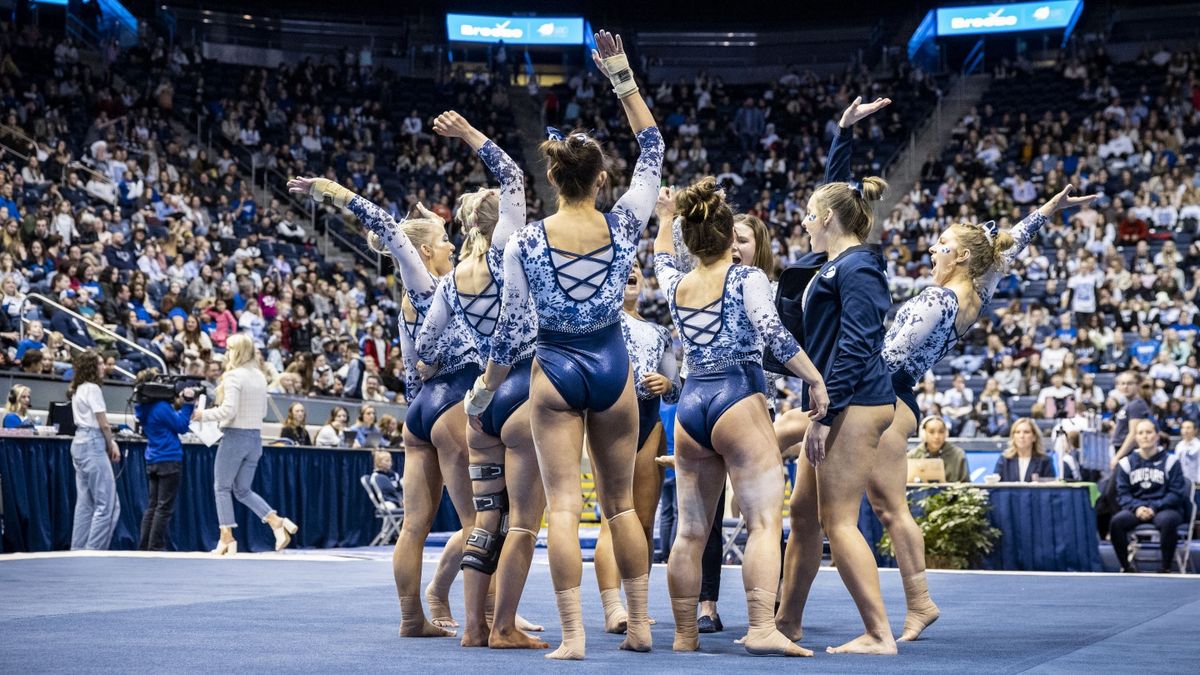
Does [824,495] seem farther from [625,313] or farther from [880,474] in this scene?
[625,313]

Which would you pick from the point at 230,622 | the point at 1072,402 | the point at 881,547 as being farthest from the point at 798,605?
the point at 1072,402

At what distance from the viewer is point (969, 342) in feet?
61.4

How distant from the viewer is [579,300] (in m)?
4.22

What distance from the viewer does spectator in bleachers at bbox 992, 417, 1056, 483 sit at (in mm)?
10594

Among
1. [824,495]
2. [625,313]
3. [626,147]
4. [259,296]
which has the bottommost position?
[824,495]

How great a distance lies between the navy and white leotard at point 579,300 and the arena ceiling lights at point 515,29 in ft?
82.1

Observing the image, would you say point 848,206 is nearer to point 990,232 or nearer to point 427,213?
point 990,232

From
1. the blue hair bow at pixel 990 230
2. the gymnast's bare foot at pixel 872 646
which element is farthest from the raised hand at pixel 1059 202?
the gymnast's bare foot at pixel 872 646

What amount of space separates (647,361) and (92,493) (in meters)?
6.20

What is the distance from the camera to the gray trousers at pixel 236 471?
400 inches

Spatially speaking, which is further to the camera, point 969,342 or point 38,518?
point 969,342

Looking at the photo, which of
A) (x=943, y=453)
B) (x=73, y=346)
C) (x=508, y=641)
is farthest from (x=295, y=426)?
(x=508, y=641)

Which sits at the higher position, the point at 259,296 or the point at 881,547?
the point at 259,296

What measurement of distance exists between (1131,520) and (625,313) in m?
5.93
